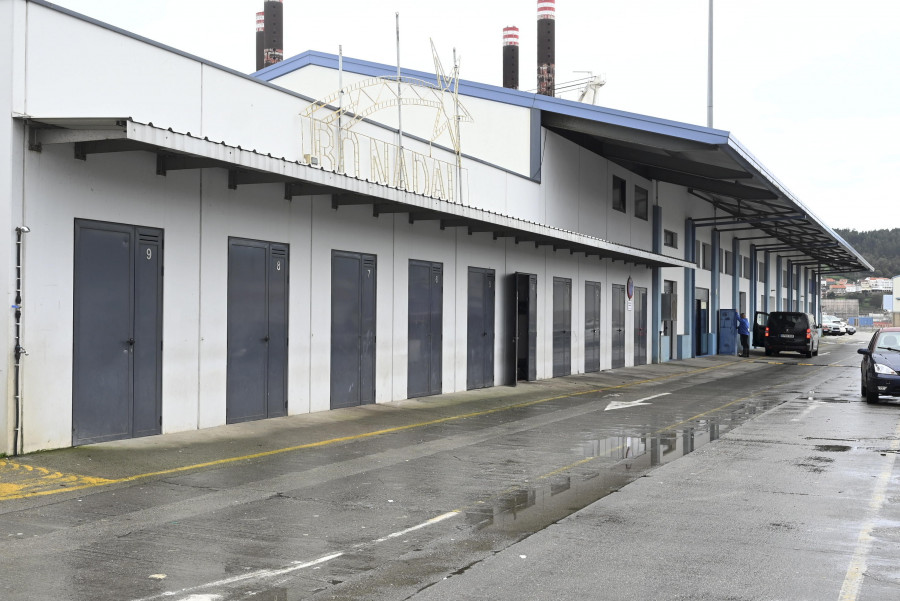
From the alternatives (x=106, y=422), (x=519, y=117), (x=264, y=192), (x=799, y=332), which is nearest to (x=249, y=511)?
(x=106, y=422)

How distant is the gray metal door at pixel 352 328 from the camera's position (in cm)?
1516

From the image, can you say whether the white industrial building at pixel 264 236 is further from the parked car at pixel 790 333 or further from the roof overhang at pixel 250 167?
the parked car at pixel 790 333

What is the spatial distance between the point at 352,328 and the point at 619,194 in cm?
1704

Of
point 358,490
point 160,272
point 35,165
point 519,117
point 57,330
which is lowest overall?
point 358,490

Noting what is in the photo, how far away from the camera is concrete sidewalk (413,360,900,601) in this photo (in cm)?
569

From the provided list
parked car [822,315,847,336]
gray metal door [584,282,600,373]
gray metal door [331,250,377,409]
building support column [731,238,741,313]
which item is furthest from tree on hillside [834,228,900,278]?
gray metal door [331,250,377,409]

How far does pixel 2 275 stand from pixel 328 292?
236 inches

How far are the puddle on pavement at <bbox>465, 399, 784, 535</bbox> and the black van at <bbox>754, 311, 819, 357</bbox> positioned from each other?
25.0 meters

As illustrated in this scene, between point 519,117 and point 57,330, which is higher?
point 519,117

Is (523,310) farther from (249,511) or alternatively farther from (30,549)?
(30,549)

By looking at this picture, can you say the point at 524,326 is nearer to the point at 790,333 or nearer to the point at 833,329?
the point at 790,333

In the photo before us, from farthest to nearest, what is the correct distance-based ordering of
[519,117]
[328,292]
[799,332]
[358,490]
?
[799,332], [519,117], [328,292], [358,490]

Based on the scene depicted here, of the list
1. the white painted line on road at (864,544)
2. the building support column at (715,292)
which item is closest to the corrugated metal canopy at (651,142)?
the building support column at (715,292)

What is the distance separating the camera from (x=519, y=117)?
24109 mm
